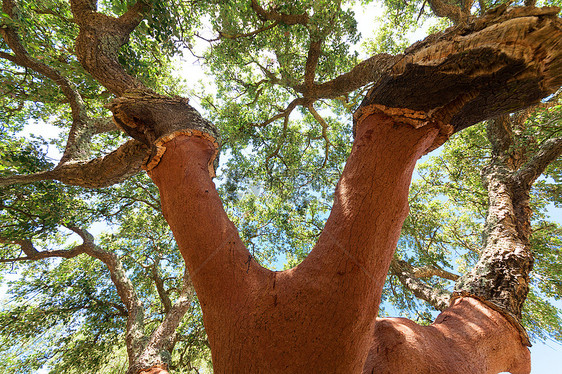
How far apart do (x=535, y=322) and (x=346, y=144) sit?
7.14 m

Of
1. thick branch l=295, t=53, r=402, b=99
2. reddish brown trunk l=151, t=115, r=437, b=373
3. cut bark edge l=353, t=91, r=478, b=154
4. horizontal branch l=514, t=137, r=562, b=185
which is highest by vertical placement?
thick branch l=295, t=53, r=402, b=99

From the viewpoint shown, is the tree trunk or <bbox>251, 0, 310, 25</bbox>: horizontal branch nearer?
the tree trunk

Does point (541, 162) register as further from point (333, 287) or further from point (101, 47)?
point (101, 47)

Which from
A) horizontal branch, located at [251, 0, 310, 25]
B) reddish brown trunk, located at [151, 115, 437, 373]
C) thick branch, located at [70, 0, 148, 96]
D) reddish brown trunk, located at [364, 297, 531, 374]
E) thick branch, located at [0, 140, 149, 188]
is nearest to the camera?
reddish brown trunk, located at [151, 115, 437, 373]

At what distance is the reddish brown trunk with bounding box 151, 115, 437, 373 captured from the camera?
1114 mm

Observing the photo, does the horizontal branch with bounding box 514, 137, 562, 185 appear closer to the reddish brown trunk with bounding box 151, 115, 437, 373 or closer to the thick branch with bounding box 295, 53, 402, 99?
the thick branch with bounding box 295, 53, 402, 99

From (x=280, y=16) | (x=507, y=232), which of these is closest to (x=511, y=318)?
(x=507, y=232)

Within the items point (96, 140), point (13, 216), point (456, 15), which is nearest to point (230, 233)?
point (456, 15)

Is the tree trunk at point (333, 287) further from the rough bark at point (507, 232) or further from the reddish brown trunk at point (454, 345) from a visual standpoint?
the rough bark at point (507, 232)

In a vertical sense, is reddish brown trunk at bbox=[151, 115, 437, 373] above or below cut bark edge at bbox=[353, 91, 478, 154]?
below

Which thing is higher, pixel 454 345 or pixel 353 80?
pixel 353 80

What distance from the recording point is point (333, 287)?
46.7 inches

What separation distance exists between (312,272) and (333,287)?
14 centimetres

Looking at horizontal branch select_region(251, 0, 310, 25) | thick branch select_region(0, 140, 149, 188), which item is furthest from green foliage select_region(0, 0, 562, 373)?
thick branch select_region(0, 140, 149, 188)
